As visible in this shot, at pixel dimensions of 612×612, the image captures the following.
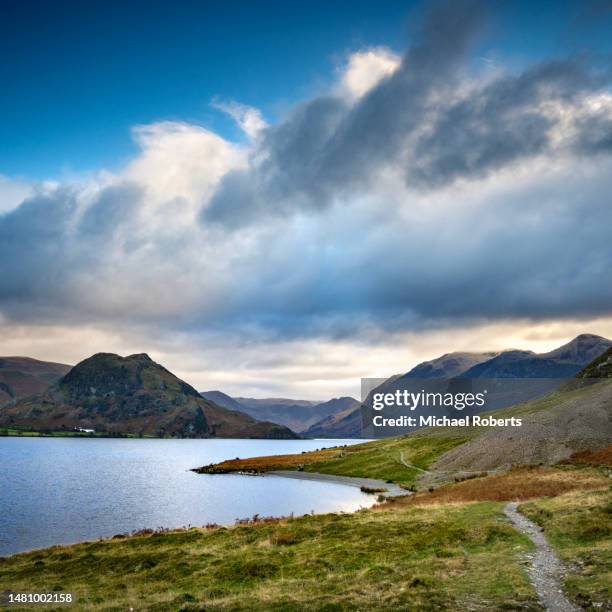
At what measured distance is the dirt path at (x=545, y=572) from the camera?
65.2ft

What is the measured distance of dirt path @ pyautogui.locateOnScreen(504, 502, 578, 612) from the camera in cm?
1986

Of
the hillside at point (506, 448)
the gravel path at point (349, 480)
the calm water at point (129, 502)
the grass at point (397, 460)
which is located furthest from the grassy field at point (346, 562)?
the grass at point (397, 460)

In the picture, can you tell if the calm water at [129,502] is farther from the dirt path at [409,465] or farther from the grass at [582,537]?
the grass at [582,537]

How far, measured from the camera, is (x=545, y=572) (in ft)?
80.3

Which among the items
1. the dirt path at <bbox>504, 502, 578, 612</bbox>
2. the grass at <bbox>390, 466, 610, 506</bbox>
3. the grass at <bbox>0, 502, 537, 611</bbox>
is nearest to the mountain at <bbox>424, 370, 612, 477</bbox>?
the grass at <bbox>390, 466, 610, 506</bbox>

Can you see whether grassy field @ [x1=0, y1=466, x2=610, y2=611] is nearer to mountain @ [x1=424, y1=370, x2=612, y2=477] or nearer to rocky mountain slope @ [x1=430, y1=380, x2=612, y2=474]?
rocky mountain slope @ [x1=430, y1=380, x2=612, y2=474]

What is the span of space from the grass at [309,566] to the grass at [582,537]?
212 cm

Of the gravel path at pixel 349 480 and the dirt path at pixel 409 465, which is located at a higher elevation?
the dirt path at pixel 409 465

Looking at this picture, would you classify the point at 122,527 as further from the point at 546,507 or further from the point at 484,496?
the point at 546,507

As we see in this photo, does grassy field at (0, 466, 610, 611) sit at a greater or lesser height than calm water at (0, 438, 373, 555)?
greater

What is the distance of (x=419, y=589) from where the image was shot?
22.7m

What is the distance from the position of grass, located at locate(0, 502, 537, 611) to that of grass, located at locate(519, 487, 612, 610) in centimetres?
212

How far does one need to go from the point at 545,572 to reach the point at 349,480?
9445 centimetres

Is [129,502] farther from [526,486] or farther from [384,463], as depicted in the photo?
[384,463]
